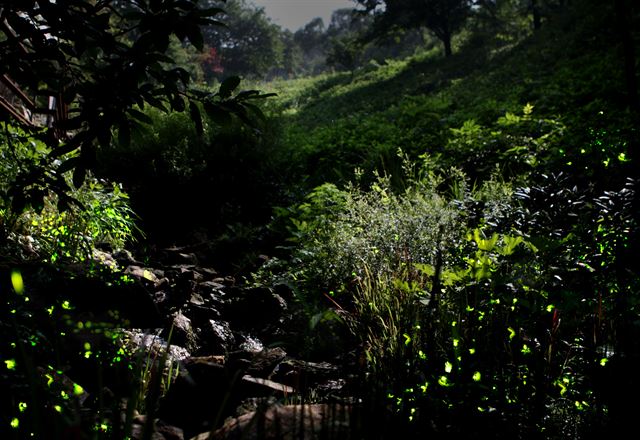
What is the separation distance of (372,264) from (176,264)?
2.51 m

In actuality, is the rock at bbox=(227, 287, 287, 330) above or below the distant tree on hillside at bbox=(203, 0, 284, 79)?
below

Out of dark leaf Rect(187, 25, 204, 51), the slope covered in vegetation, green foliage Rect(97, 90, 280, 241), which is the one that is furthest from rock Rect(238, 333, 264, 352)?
green foliage Rect(97, 90, 280, 241)

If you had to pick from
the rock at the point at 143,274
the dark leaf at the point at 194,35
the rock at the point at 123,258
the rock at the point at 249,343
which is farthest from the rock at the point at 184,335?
the dark leaf at the point at 194,35

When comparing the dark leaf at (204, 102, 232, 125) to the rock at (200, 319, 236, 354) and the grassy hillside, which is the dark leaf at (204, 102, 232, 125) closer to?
the rock at (200, 319, 236, 354)

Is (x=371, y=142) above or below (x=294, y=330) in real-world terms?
above

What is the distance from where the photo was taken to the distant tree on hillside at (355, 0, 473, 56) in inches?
860

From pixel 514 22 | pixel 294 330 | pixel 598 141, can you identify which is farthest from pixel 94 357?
pixel 514 22

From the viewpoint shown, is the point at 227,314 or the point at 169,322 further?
the point at 227,314

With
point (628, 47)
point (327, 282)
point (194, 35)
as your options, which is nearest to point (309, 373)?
point (327, 282)

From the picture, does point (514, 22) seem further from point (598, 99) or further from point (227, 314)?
point (227, 314)

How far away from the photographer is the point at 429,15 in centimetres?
2214

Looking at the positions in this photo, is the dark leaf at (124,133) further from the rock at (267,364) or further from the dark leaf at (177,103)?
the rock at (267,364)

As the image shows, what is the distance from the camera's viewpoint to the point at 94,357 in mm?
2523

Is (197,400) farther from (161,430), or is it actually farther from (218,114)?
(218,114)
